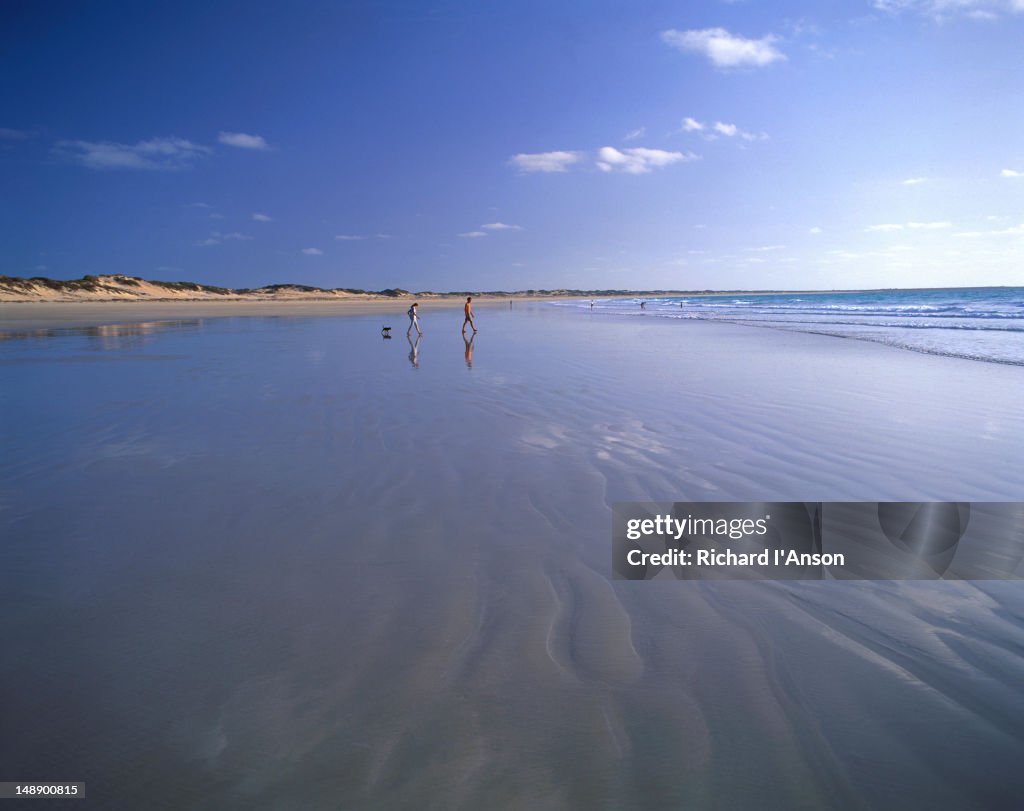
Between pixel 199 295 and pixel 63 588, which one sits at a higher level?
pixel 199 295

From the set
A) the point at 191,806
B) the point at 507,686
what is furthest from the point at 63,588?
the point at 507,686

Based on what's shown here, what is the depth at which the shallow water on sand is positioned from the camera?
86.7 inches

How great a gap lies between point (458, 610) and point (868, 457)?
489 cm

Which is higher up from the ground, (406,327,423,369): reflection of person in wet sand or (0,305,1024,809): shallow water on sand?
(406,327,423,369): reflection of person in wet sand

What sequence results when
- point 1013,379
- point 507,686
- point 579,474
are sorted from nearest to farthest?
point 507,686 < point 579,474 < point 1013,379

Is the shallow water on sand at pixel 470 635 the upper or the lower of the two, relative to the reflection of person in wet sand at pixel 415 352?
lower

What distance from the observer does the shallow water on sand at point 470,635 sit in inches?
86.7

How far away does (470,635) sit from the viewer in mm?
3070

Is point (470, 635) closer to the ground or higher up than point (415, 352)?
closer to the ground

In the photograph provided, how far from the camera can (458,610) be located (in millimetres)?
3311

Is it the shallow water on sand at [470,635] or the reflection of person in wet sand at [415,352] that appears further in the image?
the reflection of person in wet sand at [415,352]

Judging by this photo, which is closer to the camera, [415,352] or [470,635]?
[470,635]

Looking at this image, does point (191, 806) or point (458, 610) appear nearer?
point (191, 806)

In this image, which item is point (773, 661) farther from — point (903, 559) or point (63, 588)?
point (63, 588)
